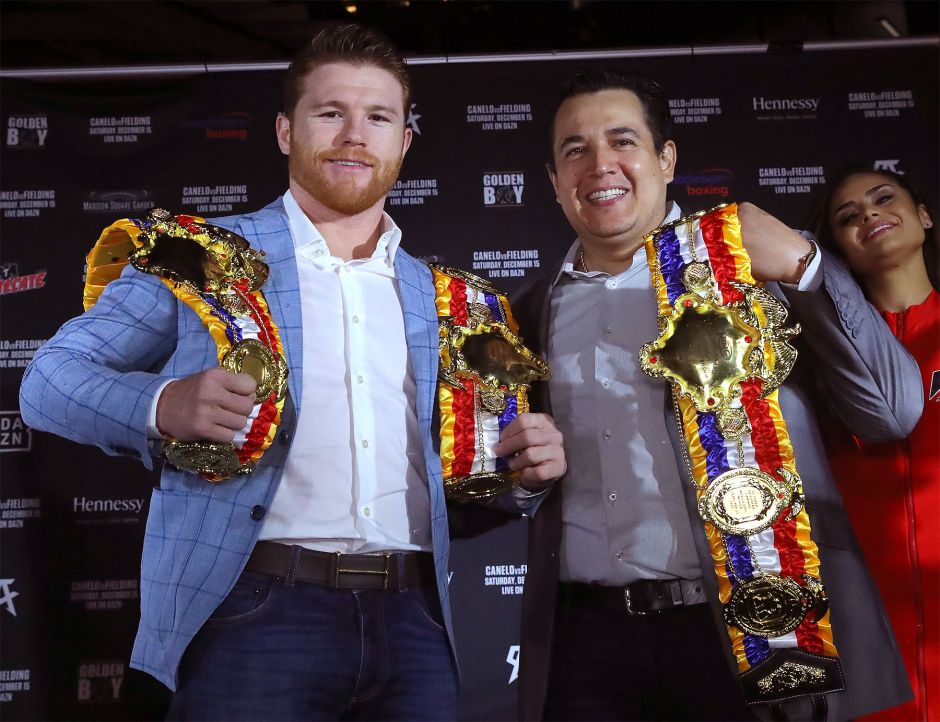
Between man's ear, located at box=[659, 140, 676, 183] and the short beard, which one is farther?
man's ear, located at box=[659, 140, 676, 183]

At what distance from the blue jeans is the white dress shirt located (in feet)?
0.42

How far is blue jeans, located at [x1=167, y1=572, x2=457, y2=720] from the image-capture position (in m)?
1.80

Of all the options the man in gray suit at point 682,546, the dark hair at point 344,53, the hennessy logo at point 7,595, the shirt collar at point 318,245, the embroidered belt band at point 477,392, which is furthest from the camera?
the hennessy logo at point 7,595

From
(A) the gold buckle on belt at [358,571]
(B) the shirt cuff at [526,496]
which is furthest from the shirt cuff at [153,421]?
(B) the shirt cuff at [526,496]

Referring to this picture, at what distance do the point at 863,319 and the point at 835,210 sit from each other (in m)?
0.77

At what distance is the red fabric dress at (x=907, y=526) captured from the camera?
2.46 meters

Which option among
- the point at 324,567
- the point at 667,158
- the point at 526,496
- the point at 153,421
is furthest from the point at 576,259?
the point at 153,421

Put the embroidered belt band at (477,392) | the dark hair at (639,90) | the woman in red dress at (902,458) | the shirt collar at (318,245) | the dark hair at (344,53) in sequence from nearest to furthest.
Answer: the embroidered belt band at (477,392) < the shirt collar at (318,245) < the dark hair at (344,53) < the woman in red dress at (902,458) < the dark hair at (639,90)

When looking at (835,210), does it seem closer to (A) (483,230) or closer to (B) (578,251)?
(B) (578,251)

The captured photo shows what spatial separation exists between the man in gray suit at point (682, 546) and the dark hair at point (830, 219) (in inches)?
23.3

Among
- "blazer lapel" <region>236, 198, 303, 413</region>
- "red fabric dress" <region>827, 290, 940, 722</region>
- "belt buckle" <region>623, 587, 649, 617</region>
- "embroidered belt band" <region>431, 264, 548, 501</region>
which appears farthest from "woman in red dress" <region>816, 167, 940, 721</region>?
"blazer lapel" <region>236, 198, 303, 413</region>

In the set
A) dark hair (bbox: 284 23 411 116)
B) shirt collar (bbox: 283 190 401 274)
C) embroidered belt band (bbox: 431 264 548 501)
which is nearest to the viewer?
embroidered belt band (bbox: 431 264 548 501)

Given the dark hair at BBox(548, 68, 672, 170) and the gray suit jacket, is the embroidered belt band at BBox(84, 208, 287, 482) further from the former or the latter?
the dark hair at BBox(548, 68, 672, 170)

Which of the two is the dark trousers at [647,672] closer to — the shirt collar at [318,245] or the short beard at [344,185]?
the shirt collar at [318,245]
